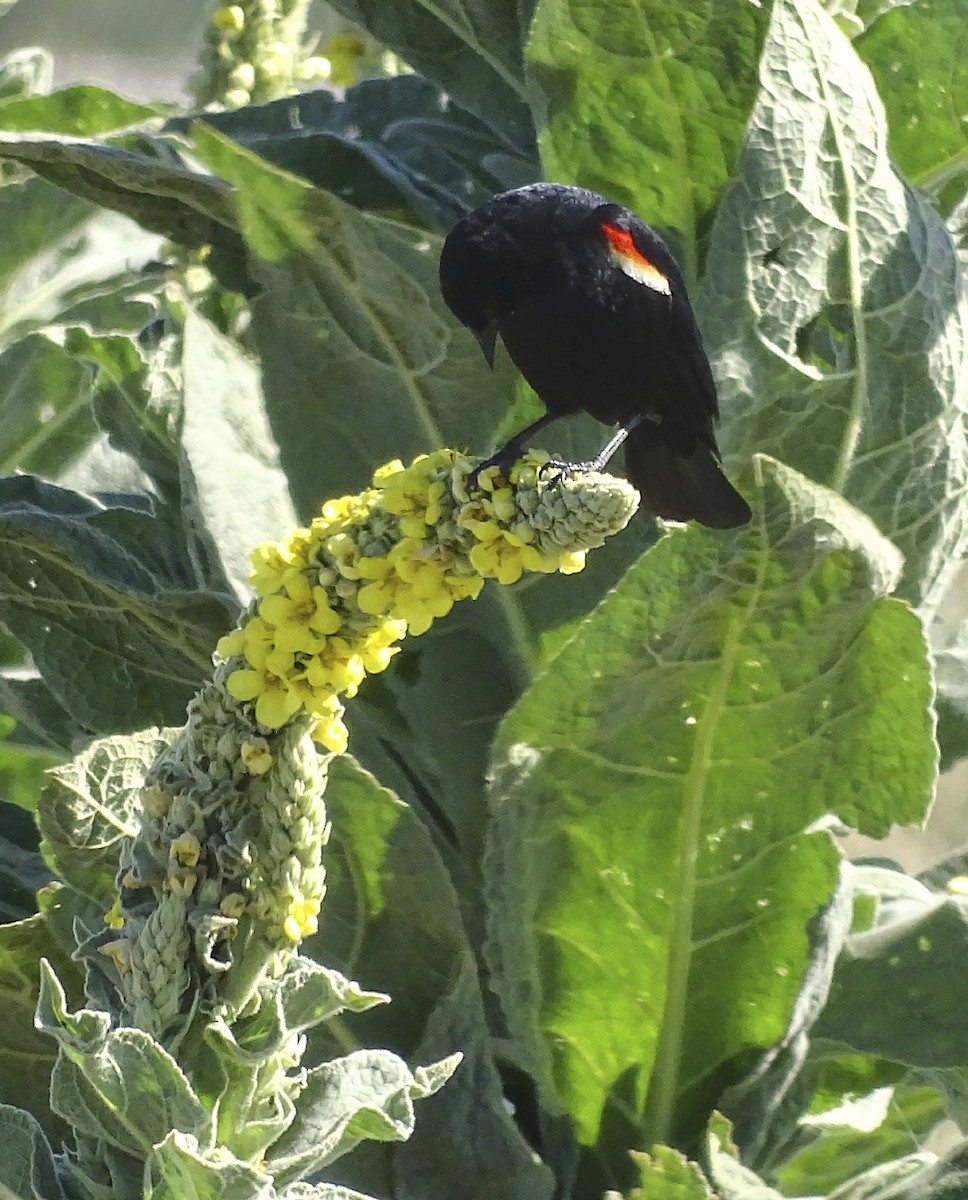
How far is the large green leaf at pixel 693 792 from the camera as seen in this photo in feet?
2.41

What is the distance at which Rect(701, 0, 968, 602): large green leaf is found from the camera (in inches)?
31.6

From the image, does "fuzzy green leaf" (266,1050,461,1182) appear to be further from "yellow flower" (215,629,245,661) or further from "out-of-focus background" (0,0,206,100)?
"out-of-focus background" (0,0,206,100)

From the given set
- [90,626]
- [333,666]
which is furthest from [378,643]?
[90,626]

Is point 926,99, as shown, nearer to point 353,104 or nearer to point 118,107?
point 353,104

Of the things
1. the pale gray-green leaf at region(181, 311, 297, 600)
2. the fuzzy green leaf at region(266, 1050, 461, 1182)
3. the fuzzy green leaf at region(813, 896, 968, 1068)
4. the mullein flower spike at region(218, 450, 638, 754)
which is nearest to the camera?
the mullein flower spike at region(218, 450, 638, 754)

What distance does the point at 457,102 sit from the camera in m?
1.03

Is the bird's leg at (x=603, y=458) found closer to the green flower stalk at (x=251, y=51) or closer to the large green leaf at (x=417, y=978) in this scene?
the large green leaf at (x=417, y=978)

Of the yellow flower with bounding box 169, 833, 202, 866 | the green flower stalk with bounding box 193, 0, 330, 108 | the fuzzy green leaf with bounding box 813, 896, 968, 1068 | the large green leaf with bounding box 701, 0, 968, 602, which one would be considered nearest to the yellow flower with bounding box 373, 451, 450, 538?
the yellow flower with bounding box 169, 833, 202, 866

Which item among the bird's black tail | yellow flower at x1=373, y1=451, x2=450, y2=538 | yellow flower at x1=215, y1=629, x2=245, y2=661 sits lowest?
the bird's black tail

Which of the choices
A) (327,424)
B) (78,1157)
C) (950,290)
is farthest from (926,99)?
(78,1157)

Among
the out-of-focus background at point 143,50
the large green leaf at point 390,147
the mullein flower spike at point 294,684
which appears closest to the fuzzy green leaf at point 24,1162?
the mullein flower spike at point 294,684

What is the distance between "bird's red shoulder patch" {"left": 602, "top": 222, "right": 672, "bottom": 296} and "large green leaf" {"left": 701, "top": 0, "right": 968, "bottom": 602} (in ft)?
0.26

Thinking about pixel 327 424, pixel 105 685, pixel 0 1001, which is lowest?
pixel 0 1001

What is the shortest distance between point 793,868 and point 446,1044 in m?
0.23
